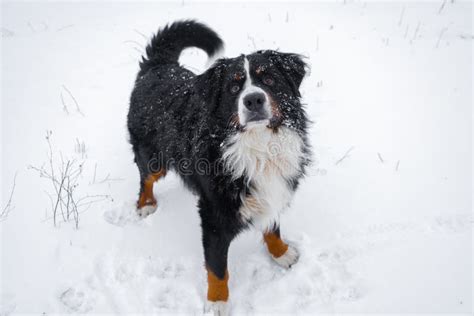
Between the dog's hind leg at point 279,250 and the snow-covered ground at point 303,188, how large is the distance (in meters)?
0.08

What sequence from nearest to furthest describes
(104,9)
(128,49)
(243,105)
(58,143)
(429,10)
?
1. (243,105)
2. (58,143)
3. (128,49)
4. (429,10)
5. (104,9)

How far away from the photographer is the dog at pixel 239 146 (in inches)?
85.9

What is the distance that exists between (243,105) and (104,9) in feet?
19.4

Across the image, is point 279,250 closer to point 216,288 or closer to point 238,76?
point 216,288

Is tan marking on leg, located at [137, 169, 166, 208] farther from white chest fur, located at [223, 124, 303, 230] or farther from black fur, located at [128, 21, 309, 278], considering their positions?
white chest fur, located at [223, 124, 303, 230]

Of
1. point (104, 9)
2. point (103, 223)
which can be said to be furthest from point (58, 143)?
point (104, 9)

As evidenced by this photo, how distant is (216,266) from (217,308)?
1.04ft

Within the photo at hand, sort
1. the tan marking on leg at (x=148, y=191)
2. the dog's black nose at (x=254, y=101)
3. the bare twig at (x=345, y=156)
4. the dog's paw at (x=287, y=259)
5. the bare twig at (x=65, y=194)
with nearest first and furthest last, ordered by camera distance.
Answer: the dog's black nose at (x=254, y=101) → the dog's paw at (x=287, y=259) → the bare twig at (x=65, y=194) → the tan marking on leg at (x=148, y=191) → the bare twig at (x=345, y=156)

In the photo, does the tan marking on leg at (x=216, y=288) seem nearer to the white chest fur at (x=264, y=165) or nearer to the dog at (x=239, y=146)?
the dog at (x=239, y=146)

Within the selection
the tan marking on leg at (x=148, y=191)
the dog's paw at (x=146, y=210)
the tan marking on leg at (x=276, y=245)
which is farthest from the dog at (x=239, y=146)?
the dog's paw at (x=146, y=210)

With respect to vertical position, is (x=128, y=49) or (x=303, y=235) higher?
(x=128, y=49)

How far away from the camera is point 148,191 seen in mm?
3102

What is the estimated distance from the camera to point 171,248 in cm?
282

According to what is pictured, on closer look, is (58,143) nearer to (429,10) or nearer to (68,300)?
(68,300)
